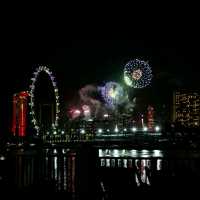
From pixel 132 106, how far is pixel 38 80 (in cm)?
4684

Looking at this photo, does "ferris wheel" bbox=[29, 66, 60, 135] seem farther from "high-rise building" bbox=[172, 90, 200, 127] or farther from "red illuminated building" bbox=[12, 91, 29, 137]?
"high-rise building" bbox=[172, 90, 200, 127]

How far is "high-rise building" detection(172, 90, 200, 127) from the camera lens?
301 feet

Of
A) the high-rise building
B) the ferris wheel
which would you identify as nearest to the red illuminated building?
the ferris wheel

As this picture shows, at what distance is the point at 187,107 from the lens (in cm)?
9944

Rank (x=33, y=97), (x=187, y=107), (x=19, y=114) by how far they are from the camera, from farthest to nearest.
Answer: (x=187, y=107)
(x=33, y=97)
(x=19, y=114)

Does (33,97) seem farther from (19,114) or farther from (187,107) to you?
(187,107)

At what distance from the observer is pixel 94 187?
9.07 metres

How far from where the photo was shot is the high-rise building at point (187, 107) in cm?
9181

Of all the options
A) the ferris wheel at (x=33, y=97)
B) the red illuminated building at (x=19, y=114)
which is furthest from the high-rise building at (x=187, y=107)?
the red illuminated building at (x=19, y=114)

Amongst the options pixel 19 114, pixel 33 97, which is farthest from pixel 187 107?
pixel 19 114

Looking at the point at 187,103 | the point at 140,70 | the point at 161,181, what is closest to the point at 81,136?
the point at 140,70

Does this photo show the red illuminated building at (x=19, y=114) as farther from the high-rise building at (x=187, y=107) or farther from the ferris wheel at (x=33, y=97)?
the high-rise building at (x=187, y=107)

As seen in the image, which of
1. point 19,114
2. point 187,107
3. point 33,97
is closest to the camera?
point 19,114

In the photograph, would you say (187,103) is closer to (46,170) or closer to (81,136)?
(81,136)
